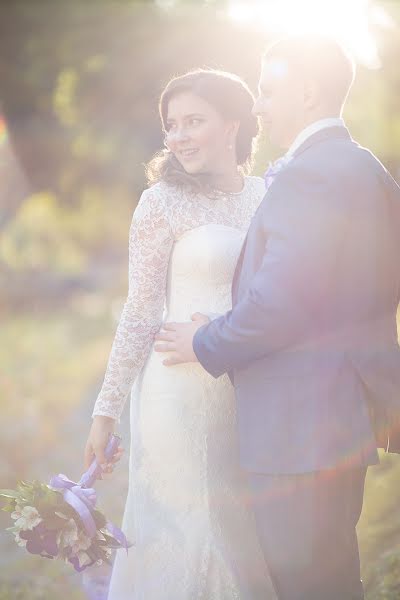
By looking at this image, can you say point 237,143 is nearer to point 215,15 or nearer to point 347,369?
point 347,369

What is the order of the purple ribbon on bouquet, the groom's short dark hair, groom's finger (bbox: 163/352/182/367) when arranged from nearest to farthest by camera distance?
the groom's short dark hair, groom's finger (bbox: 163/352/182/367), the purple ribbon on bouquet

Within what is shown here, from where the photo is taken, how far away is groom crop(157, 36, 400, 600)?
264 centimetres

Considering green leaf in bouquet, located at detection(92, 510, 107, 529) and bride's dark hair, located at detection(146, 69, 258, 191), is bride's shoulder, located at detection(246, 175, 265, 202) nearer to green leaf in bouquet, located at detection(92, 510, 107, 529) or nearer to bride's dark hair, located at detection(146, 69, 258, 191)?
bride's dark hair, located at detection(146, 69, 258, 191)

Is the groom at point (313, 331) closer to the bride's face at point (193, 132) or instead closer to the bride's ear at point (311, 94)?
the bride's ear at point (311, 94)

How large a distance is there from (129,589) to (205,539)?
0.39 meters

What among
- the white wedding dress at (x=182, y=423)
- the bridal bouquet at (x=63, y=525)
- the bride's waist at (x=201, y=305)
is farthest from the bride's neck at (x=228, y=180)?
the bridal bouquet at (x=63, y=525)

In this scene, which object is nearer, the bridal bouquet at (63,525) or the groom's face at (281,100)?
the groom's face at (281,100)

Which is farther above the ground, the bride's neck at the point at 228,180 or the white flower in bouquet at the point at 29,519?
the bride's neck at the point at 228,180

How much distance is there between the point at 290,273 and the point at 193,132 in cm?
102

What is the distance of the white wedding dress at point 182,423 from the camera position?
3285 millimetres

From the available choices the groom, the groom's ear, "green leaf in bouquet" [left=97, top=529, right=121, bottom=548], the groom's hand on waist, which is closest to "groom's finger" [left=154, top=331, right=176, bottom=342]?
the groom's hand on waist

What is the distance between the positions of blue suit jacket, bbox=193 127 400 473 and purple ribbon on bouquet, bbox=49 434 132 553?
65 centimetres

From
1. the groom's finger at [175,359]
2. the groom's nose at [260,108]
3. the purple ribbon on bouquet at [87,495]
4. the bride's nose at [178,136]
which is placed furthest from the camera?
the bride's nose at [178,136]

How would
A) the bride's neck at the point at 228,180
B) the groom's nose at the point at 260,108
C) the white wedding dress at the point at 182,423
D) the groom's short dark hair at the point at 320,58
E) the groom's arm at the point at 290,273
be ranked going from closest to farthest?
1. the groom's arm at the point at 290,273
2. the groom's short dark hair at the point at 320,58
3. the groom's nose at the point at 260,108
4. the white wedding dress at the point at 182,423
5. the bride's neck at the point at 228,180
